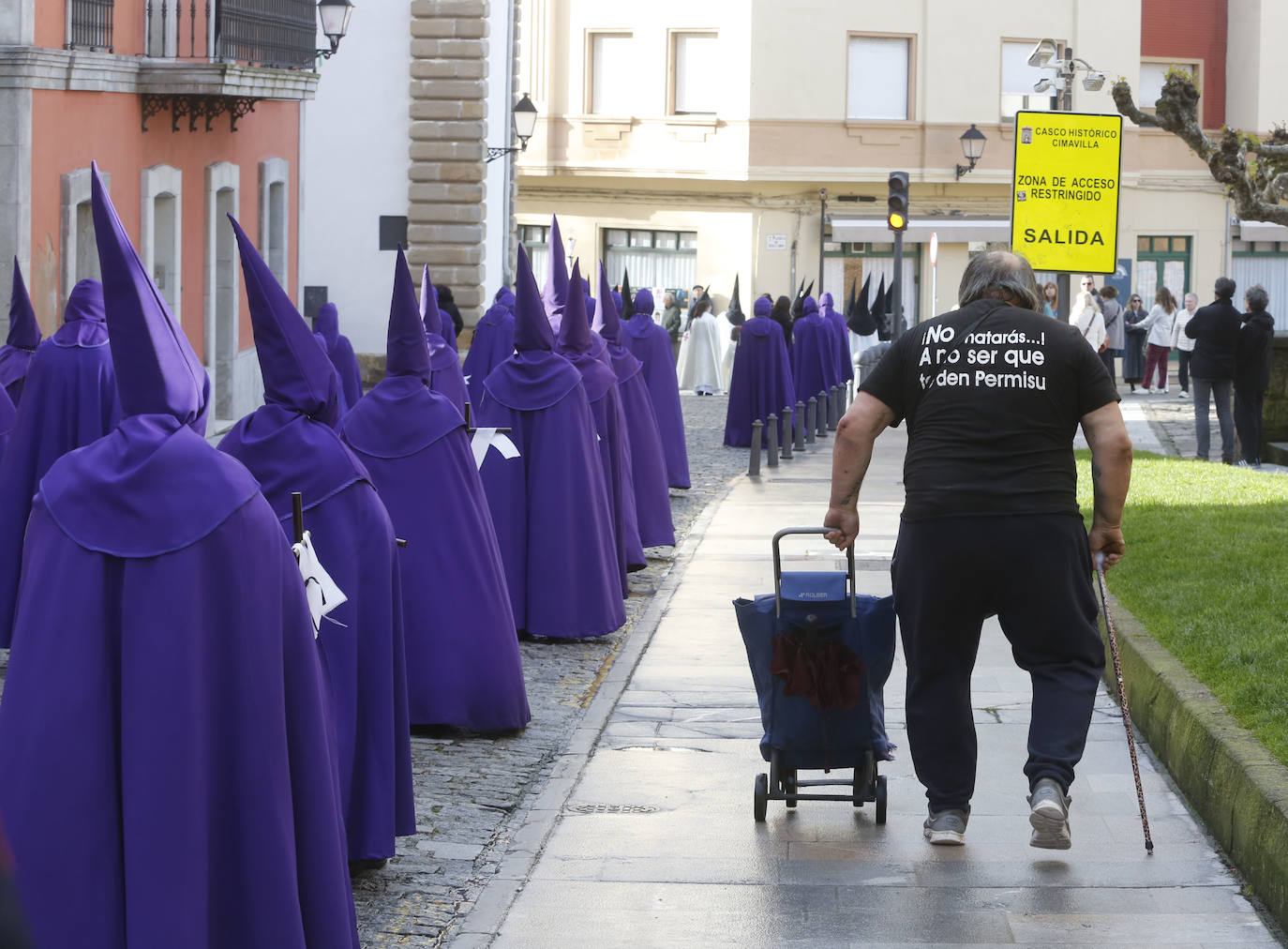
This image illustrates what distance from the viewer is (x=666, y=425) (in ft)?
61.7

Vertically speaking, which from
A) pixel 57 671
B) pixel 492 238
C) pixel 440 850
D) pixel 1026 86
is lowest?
pixel 440 850

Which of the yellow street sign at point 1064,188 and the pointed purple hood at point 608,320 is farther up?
the yellow street sign at point 1064,188

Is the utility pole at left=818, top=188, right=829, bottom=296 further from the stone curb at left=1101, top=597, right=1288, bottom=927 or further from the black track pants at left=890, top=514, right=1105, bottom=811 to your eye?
the black track pants at left=890, top=514, right=1105, bottom=811

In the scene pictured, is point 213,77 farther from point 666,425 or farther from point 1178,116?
point 1178,116

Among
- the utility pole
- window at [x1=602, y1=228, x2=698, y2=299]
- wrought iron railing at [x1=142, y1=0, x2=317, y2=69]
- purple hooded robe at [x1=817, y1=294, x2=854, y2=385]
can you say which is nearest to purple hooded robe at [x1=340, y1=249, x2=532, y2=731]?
wrought iron railing at [x1=142, y1=0, x2=317, y2=69]

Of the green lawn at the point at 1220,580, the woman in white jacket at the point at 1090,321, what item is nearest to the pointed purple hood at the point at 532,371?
the green lawn at the point at 1220,580

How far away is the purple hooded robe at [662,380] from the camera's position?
Result: 1831 centimetres

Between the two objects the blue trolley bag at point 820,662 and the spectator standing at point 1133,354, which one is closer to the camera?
the blue trolley bag at point 820,662

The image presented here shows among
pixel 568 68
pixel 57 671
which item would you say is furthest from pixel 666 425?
pixel 568 68

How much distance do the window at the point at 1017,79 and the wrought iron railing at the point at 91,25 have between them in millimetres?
26724

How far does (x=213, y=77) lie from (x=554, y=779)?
14.1m

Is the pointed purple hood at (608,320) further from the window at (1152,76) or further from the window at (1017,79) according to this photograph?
the window at (1152,76)

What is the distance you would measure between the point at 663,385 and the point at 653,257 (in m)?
23.6

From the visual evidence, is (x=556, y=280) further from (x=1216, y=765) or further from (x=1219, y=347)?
(x=1219, y=347)
